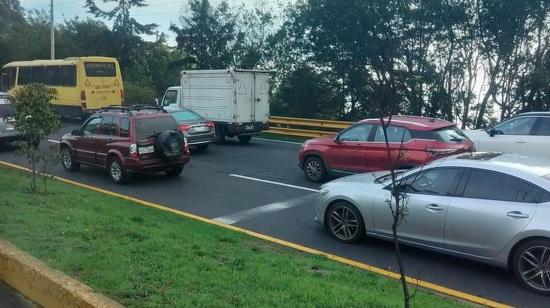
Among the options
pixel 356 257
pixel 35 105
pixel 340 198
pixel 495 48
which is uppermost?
pixel 495 48

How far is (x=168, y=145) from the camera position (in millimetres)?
12086

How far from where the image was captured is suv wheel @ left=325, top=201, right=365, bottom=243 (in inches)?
301

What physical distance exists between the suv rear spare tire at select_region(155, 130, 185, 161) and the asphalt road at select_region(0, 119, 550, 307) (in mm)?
694

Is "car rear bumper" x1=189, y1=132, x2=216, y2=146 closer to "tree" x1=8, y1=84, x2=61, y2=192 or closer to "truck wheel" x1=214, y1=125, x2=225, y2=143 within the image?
"truck wheel" x1=214, y1=125, x2=225, y2=143

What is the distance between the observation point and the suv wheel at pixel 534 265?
5828mm

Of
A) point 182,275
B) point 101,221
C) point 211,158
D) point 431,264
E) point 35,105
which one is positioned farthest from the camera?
point 211,158

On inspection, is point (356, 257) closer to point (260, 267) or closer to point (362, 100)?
point (260, 267)

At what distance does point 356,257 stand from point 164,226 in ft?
9.12

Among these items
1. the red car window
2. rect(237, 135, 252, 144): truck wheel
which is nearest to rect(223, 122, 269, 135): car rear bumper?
rect(237, 135, 252, 144): truck wheel

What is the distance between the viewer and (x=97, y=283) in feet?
15.9

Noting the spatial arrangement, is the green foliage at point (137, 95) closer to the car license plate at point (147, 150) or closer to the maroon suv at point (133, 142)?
the maroon suv at point (133, 142)

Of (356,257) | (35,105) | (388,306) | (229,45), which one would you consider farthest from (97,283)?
(229,45)

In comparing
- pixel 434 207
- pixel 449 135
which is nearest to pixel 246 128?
pixel 449 135

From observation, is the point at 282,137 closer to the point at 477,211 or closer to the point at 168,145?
the point at 168,145
